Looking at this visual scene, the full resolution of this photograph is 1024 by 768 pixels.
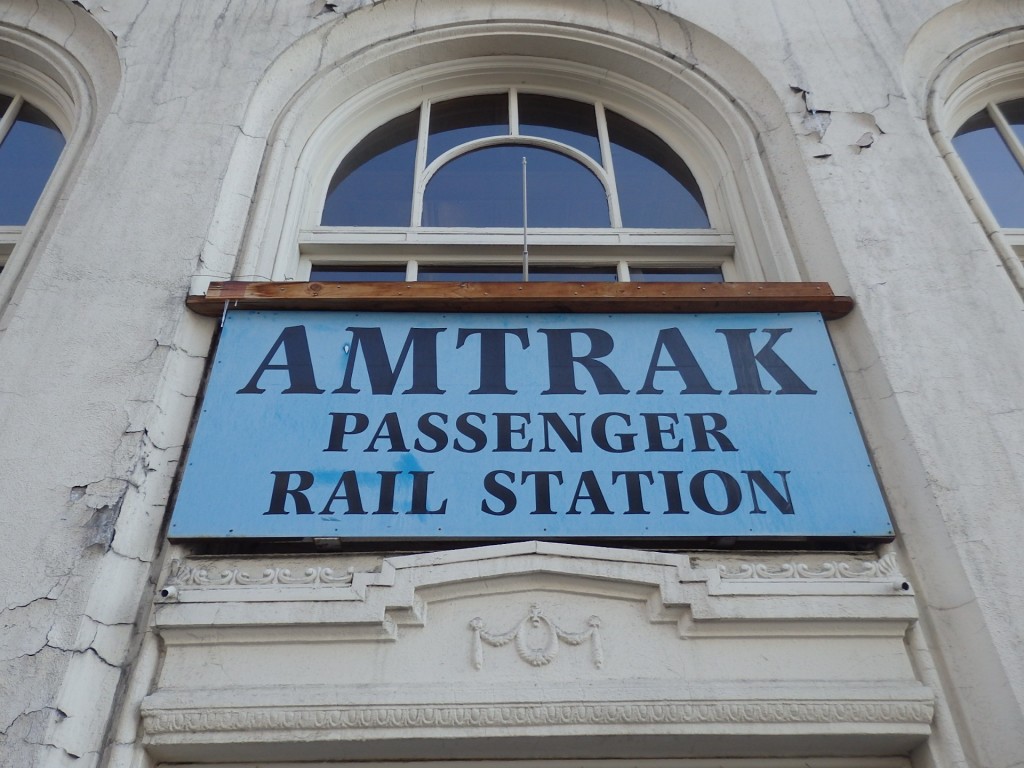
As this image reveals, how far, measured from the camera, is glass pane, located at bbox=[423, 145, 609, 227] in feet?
16.8

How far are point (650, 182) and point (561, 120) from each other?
33.9 inches

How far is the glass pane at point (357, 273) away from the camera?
15.5 ft

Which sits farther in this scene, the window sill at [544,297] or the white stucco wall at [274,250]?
the window sill at [544,297]

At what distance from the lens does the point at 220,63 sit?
505cm

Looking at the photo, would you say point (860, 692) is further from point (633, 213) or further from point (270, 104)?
point (270, 104)

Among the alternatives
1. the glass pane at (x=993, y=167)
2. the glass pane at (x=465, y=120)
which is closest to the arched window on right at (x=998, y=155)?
the glass pane at (x=993, y=167)

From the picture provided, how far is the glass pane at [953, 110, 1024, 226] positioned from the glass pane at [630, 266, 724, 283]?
178cm

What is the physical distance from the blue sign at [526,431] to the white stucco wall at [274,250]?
0.18 metres

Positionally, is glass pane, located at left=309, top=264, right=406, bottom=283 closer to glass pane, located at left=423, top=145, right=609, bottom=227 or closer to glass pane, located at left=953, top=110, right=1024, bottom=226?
glass pane, located at left=423, top=145, right=609, bottom=227

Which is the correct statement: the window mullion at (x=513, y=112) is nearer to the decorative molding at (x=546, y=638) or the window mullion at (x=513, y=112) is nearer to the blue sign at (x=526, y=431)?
the blue sign at (x=526, y=431)

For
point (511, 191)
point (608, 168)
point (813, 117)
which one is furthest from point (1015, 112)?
point (511, 191)

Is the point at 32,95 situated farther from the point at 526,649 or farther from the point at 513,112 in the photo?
the point at 526,649

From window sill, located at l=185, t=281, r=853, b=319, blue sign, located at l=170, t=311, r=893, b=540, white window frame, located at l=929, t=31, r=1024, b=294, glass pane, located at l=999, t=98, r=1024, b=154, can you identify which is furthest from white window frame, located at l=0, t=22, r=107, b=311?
glass pane, located at l=999, t=98, r=1024, b=154

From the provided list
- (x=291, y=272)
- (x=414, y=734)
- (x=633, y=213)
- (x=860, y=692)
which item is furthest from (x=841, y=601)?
(x=291, y=272)
